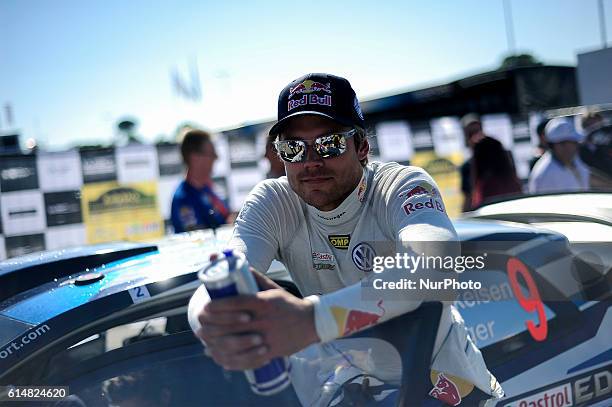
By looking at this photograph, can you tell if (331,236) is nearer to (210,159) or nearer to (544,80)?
(210,159)

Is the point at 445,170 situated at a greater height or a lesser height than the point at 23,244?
greater

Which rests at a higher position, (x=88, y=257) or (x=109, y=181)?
(x=109, y=181)

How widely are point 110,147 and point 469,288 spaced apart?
5609mm

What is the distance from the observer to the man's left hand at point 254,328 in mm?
921

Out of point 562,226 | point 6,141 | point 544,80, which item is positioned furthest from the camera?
point 544,80

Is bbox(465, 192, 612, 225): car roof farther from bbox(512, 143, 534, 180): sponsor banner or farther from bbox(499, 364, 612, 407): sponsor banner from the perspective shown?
bbox(512, 143, 534, 180): sponsor banner

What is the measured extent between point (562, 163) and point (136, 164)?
461 centimetres

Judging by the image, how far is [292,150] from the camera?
4.76 ft

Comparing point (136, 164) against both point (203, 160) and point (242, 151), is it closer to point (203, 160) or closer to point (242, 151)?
point (242, 151)

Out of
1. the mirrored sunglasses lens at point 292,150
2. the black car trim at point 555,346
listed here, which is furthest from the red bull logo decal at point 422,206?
the black car trim at point 555,346

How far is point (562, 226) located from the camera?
6.89ft

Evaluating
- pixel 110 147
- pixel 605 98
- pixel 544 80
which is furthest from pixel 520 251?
pixel 544 80

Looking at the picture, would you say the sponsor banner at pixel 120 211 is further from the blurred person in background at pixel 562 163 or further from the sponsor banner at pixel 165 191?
the blurred person in background at pixel 562 163

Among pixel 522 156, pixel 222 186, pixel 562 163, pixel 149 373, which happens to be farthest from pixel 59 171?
pixel 522 156
